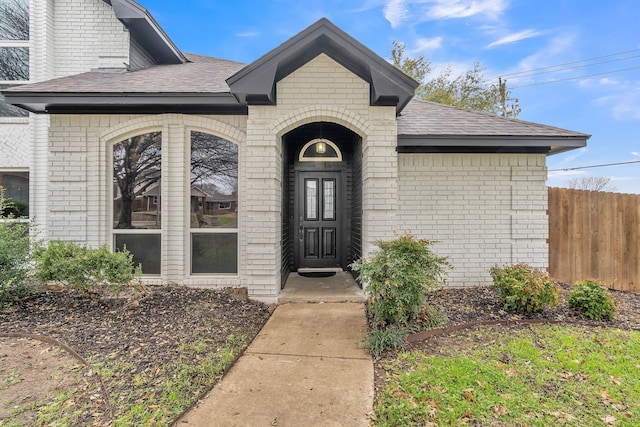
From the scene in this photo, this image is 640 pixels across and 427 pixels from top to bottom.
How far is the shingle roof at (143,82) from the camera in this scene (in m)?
5.30

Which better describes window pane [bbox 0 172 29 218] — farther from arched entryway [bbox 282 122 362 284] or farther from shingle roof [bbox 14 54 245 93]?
arched entryway [bbox 282 122 362 284]

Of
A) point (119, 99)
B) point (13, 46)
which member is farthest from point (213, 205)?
point (13, 46)

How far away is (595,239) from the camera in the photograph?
20.6 feet

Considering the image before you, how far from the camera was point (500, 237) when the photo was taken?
6105mm

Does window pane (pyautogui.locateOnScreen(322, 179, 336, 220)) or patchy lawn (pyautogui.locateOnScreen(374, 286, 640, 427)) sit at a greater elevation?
window pane (pyautogui.locateOnScreen(322, 179, 336, 220))

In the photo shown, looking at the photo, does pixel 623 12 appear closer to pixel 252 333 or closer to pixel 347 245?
pixel 347 245

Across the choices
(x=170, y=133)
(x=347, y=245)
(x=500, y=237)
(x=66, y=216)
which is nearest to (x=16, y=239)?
(x=66, y=216)

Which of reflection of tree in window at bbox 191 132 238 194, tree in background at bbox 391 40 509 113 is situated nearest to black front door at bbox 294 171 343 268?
reflection of tree in window at bbox 191 132 238 194

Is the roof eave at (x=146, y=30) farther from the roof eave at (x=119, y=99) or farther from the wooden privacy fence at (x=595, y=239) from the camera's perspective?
the wooden privacy fence at (x=595, y=239)

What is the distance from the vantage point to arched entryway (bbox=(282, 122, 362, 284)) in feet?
23.9

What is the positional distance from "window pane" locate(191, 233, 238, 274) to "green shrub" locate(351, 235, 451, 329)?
2.59 metres

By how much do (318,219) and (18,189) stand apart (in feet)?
20.6

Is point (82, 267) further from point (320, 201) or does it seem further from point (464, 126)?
point (464, 126)

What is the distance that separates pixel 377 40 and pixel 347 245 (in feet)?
53.7
